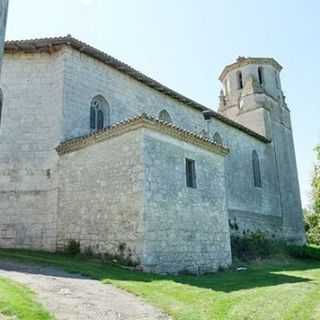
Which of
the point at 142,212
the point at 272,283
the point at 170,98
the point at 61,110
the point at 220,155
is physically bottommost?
the point at 272,283

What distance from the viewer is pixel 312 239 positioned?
119ft

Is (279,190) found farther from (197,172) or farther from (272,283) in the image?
(272,283)

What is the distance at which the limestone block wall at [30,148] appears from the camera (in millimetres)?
13359

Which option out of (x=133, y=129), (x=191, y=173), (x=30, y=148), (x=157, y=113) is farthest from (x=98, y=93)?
(x=191, y=173)

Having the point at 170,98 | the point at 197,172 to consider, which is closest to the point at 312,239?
the point at 170,98

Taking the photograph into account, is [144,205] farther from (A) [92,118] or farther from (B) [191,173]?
(A) [92,118]

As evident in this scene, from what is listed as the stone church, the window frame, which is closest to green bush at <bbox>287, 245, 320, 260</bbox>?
the stone church

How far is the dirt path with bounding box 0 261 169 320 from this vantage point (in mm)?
5652

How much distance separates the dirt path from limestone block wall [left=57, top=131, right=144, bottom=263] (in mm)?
2657

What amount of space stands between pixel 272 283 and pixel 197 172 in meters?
4.49

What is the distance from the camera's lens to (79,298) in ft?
21.2

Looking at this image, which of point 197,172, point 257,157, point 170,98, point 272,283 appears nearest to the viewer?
point 272,283

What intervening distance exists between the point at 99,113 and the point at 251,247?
9.25 meters

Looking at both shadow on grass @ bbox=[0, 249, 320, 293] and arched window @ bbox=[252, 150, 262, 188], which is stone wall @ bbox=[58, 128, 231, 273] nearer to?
shadow on grass @ bbox=[0, 249, 320, 293]
